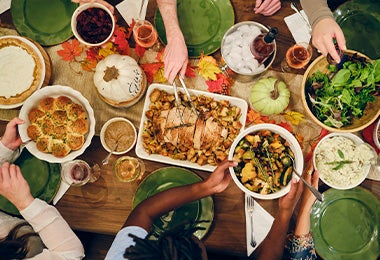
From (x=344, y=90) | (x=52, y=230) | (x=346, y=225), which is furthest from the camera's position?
(x=346, y=225)

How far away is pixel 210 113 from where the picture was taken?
178cm

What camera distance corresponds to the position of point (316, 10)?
1742mm

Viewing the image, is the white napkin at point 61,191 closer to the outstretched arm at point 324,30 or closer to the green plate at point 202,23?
the green plate at point 202,23

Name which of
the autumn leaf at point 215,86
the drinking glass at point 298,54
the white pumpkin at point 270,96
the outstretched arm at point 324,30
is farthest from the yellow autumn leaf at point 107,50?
the outstretched arm at point 324,30

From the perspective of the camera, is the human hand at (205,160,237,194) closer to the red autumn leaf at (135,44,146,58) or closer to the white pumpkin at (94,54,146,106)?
the white pumpkin at (94,54,146,106)

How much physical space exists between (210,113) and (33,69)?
3.19 feet

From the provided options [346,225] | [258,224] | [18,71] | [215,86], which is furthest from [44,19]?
[346,225]

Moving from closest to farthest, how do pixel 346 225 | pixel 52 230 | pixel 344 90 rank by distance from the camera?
pixel 344 90, pixel 52 230, pixel 346 225

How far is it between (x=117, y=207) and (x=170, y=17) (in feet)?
3.44

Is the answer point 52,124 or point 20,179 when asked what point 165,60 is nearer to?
point 52,124

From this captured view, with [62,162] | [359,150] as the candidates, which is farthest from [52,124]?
→ [359,150]

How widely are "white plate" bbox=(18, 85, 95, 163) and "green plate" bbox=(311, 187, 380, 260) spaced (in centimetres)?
125

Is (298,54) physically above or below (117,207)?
above

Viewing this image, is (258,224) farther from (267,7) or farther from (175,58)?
(267,7)
